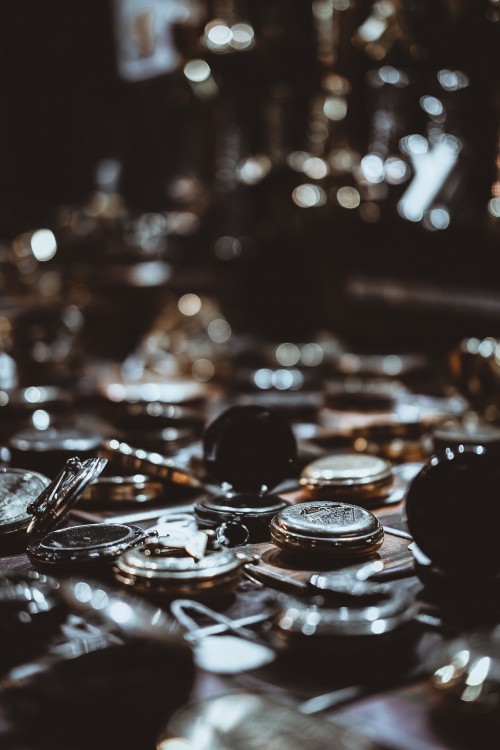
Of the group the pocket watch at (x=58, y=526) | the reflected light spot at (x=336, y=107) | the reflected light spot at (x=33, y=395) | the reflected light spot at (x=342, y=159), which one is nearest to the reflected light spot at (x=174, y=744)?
the pocket watch at (x=58, y=526)

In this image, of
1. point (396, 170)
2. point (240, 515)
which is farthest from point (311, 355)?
point (240, 515)

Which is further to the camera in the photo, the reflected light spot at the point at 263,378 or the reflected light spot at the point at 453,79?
the reflected light spot at the point at 453,79

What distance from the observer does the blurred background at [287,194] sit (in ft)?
6.89

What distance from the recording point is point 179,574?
67 centimetres

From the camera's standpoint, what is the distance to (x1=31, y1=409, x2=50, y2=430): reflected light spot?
1450 mm

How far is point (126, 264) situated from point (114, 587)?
3085 mm

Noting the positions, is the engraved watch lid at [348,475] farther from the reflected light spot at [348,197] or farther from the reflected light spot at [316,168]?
the reflected light spot at [316,168]

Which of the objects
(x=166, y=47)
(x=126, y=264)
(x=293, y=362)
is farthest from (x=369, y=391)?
(x=166, y=47)

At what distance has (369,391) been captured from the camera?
160 cm

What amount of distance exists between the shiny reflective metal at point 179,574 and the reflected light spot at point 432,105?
1.81m

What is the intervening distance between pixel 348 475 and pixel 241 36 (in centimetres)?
197

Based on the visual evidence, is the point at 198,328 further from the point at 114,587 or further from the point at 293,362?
the point at 114,587

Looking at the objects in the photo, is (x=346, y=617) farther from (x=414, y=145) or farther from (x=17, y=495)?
(x=414, y=145)

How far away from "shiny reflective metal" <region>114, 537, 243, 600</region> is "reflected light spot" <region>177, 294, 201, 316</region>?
173 cm
